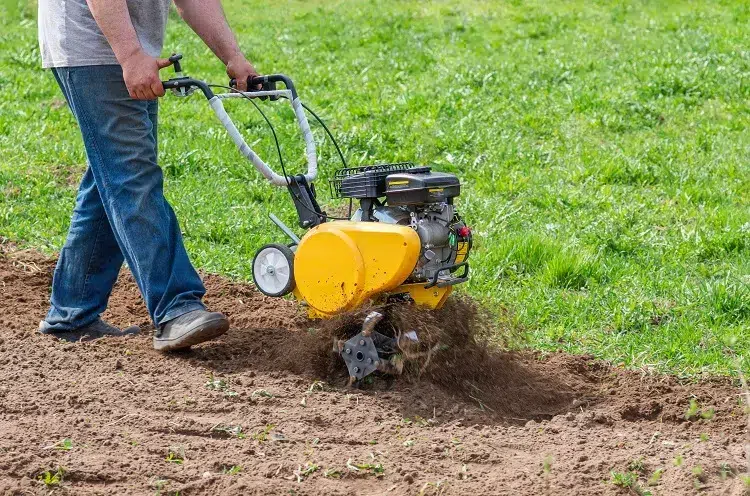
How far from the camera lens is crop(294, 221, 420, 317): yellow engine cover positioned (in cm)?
409

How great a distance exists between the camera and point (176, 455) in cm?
348

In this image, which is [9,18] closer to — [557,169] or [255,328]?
[557,169]

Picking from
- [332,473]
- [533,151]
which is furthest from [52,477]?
[533,151]

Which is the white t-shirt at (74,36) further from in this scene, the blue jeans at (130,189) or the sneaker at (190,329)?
the sneaker at (190,329)

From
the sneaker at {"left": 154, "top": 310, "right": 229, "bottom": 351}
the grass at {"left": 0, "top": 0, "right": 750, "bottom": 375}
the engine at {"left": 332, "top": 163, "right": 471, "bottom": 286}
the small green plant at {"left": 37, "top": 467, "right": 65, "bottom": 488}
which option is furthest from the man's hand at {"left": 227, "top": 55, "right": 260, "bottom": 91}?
the small green plant at {"left": 37, "top": 467, "right": 65, "bottom": 488}

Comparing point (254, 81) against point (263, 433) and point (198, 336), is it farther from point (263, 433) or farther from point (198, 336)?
point (263, 433)

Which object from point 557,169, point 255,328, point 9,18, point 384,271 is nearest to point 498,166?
point 557,169

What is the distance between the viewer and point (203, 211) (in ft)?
22.3

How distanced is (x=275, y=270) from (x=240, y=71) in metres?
0.92

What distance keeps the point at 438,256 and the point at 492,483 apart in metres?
1.21

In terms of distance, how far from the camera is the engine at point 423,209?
4.21 m

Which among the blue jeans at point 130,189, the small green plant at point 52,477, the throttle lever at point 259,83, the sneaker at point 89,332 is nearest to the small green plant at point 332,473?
the small green plant at point 52,477

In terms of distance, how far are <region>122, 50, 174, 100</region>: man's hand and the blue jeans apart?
24 cm

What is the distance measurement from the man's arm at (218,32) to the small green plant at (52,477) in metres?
2.09
